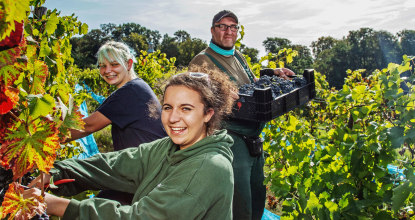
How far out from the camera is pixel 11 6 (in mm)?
615

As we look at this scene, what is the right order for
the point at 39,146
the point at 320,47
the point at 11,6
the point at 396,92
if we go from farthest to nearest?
the point at 320,47 → the point at 396,92 → the point at 39,146 → the point at 11,6

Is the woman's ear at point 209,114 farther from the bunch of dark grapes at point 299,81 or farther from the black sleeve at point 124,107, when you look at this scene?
the bunch of dark grapes at point 299,81

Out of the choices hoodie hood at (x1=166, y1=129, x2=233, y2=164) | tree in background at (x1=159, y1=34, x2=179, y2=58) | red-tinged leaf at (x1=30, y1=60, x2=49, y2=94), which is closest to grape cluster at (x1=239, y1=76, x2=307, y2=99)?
hoodie hood at (x1=166, y1=129, x2=233, y2=164)

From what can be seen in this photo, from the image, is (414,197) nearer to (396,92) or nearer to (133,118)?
(396,92)

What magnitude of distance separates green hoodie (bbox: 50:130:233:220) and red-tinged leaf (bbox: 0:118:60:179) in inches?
16.8

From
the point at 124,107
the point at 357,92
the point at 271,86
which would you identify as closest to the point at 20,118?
the point at 124,107

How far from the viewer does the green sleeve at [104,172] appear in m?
1.42

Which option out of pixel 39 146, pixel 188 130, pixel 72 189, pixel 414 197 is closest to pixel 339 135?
pixel 414 197

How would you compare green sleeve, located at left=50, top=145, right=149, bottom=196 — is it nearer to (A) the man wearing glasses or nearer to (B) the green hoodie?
(B) the green hoodie

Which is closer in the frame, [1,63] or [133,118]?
[1,63]

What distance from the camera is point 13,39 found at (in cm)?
66

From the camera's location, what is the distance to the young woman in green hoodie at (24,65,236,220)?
116 centimetres

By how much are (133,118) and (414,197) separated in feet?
5.70

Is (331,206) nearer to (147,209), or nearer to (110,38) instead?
(147,209)
